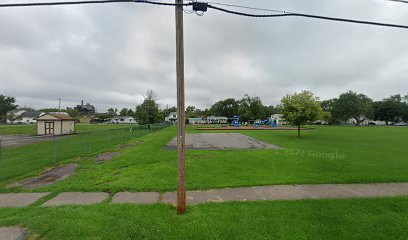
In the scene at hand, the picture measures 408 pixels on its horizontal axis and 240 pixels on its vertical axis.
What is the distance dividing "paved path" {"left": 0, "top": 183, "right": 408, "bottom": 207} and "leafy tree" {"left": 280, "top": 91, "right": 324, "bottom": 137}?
59.1 ft

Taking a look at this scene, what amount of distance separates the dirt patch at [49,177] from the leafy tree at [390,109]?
119 metres

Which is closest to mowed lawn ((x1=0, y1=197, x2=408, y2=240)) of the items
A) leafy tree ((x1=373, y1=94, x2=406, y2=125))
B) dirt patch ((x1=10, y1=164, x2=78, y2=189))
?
dirt patch ((x1=10, y1=164, x2=78, y2=189))

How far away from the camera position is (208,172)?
26.4 ft

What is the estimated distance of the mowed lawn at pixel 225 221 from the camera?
3641 millimetres

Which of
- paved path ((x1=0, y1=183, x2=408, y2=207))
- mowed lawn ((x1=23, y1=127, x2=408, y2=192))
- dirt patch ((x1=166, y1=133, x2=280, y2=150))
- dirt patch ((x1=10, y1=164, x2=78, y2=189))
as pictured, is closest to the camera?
paved path ((x1=0, y1=183, x2=408, y2=207))

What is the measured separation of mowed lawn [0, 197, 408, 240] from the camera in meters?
3.64

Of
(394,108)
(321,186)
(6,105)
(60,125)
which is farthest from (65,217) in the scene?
(394,108)

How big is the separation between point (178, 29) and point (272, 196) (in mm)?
4994

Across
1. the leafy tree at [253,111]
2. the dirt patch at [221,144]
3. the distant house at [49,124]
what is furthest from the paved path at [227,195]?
the leafy tree at [253,111]

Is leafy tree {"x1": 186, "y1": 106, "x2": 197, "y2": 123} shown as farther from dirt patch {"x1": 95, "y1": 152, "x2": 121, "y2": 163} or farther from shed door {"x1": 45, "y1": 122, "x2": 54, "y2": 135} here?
dirt patch {"x1": 95, "y1": 152, "x2": 121, "y2": 163}

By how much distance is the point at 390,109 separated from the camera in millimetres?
88375

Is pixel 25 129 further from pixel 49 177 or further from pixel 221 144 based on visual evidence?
pixel 49 177

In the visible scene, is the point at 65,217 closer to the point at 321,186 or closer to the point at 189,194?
A: the point at 189,194

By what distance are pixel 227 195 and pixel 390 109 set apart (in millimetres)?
116374
